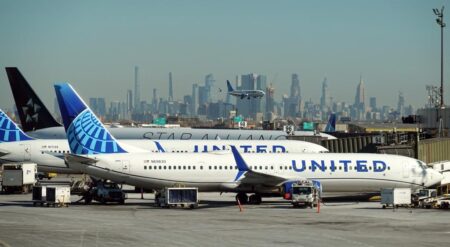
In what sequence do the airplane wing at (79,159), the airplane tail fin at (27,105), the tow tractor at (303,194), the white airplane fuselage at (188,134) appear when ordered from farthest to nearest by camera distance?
the white airplane fuselage at (188,134), the airplane tail fin at (27,105), the tow tractor at (303,194), the airplane wing at (79,159)

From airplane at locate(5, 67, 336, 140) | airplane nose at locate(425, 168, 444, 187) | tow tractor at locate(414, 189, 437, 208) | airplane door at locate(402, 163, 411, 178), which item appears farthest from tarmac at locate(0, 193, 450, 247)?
airplane at locate(5, 67, 336, 140)

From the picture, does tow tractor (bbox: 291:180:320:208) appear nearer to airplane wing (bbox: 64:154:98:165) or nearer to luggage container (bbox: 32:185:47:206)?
airplane wing (bbox: 64:154:98:165)

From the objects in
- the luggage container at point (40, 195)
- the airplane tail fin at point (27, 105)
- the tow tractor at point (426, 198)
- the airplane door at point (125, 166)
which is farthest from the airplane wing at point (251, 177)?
the airplane tail fin at point (27, 105)

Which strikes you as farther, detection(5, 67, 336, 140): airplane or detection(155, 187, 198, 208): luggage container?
detection(5, 67, 336, 140): airplane

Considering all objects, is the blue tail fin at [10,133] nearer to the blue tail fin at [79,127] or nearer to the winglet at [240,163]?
the blue tail fin at [79,127]

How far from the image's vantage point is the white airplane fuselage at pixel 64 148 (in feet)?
232

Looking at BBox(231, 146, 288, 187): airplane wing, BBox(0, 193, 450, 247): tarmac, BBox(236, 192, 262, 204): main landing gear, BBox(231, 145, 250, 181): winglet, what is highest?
BBox(231, 145, 250, 181): winglet

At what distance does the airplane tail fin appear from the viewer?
8562cm

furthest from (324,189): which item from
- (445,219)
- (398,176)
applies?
(445,219)

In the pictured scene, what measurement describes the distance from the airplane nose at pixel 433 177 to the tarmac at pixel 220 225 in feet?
18.0

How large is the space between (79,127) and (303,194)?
15661mm

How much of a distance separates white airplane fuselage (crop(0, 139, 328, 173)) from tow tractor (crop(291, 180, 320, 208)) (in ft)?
60.1

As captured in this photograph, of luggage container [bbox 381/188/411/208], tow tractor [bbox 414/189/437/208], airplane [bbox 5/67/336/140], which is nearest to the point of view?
luggage container [bbox 381/188/411/208]

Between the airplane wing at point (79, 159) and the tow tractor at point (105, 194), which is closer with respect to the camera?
the airplane wing at point (79, 159)
